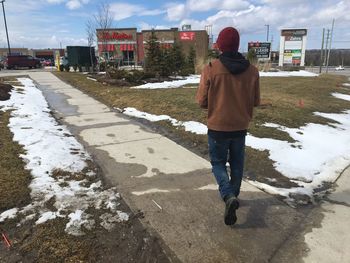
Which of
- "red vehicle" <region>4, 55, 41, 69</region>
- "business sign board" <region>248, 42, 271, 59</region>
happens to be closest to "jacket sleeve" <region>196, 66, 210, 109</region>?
"business sign board" <region>248, 42, 271, 59</region>

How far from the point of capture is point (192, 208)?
3619 millimetres

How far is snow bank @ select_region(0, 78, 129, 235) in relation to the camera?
3502 millimetres

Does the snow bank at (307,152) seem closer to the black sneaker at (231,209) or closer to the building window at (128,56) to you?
the black sneaker at (231,209)

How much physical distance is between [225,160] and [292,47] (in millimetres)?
55047

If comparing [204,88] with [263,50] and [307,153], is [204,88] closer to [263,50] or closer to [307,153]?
[307,153]

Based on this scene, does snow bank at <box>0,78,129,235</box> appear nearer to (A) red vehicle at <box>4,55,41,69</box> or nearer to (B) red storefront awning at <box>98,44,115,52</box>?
(B) red storefront awning at <box>98,44,115,52</box>

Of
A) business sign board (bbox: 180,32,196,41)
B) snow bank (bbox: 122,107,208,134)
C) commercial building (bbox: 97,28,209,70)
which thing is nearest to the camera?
snow bank (bbox: 122,107,208,134)

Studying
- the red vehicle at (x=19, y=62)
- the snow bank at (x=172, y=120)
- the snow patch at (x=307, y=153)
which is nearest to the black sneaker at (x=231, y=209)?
the snow patch at (x=307, y=153)

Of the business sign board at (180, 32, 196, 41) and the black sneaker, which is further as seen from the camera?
the business sign board at (180, 32, 196, 41)

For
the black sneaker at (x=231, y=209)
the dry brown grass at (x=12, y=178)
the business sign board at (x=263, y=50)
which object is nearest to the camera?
the black sneaker at (x=231, y=209)

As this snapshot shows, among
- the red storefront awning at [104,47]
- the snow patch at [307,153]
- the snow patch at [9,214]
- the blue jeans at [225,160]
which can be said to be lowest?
the snow patch at [307,153]

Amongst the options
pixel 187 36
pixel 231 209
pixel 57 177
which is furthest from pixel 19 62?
pixel 231 209

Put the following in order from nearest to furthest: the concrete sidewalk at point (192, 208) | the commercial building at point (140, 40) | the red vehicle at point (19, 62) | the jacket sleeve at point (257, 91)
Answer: the concrete sidewalk at point (192, 208) < the jacket sleeve at point (257, 91) < the red vehicle at point (19, 62) < the commercial building at point (140, 40)

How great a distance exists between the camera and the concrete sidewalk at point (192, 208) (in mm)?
2896
